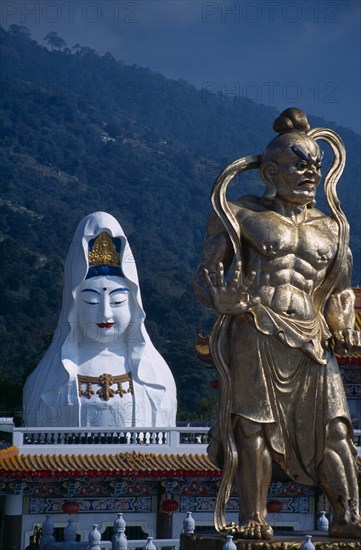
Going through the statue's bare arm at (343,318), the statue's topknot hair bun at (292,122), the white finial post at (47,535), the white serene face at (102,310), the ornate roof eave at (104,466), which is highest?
the white serene face at (102,310)

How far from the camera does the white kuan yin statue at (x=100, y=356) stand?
20188mm

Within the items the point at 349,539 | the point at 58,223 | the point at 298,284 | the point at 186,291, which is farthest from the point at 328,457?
the point at 58,223

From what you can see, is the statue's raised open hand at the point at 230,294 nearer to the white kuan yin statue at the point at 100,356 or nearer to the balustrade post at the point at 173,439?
the balustrade post at the point at 173,439

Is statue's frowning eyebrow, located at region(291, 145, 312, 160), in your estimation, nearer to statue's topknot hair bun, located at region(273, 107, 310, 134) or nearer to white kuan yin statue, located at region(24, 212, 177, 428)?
statue's topknot hair bun, located at region(273, 107, 310, 134)

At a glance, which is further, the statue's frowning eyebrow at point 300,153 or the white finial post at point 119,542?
the white finial post at point 119,542

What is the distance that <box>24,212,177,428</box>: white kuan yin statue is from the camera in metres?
20.2

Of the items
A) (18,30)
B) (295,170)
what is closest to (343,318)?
(295,170)

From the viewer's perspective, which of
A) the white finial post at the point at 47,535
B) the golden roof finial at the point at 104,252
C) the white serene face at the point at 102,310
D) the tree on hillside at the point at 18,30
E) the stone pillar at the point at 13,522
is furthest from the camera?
the tree on hillside at the point at 18,30

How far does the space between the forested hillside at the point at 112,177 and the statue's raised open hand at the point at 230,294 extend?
23473mm

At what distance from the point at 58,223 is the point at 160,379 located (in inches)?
2050

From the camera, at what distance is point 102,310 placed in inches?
808

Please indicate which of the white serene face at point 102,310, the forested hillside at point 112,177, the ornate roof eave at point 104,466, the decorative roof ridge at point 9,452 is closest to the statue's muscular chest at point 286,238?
the ornate roof eave at point 104,466

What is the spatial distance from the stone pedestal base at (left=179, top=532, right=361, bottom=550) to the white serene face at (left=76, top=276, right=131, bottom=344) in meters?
11.6

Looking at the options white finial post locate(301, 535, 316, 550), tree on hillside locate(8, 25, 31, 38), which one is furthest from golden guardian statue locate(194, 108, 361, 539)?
tree on hillside locate(8, 25, 31, 38)
